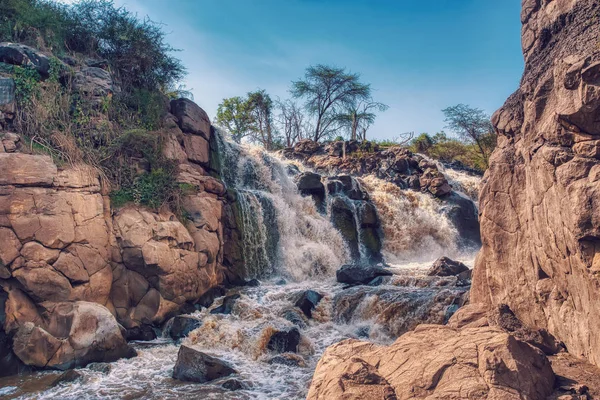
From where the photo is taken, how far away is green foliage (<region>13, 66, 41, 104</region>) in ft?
32.7

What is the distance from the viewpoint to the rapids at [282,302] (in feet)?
21.5

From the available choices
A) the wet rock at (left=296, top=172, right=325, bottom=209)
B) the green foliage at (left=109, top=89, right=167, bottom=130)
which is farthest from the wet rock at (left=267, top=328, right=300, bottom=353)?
the wet rock at (left=296, top=172, right=325, bottom=209)

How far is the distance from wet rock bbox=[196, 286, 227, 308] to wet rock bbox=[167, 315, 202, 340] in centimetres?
111

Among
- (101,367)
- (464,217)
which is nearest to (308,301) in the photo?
(101,367)

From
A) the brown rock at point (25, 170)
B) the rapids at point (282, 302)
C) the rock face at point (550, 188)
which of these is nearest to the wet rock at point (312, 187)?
the rapids at point (282, 302)

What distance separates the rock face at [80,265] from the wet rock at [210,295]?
0.13 meters

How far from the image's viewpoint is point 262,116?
30578 mm

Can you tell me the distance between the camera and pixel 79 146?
10.2 metres

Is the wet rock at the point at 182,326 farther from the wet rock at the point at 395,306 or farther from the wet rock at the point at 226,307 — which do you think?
the wet rock at the point at 395,306

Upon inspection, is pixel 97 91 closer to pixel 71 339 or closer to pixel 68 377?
pixel 71 339

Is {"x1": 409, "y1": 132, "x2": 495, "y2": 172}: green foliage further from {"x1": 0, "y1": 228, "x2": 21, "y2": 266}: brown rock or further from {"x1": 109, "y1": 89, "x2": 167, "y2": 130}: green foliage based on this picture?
{"x1": 0, "y1": 228, "x2": 21, "y2": 266}: brown rock

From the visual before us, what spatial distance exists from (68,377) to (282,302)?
4.65 meters

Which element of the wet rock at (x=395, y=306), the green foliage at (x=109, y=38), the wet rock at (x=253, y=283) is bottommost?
the wet rock at (x=395, y=306)

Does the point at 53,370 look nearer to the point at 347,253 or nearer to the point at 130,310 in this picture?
the point at 130,310
